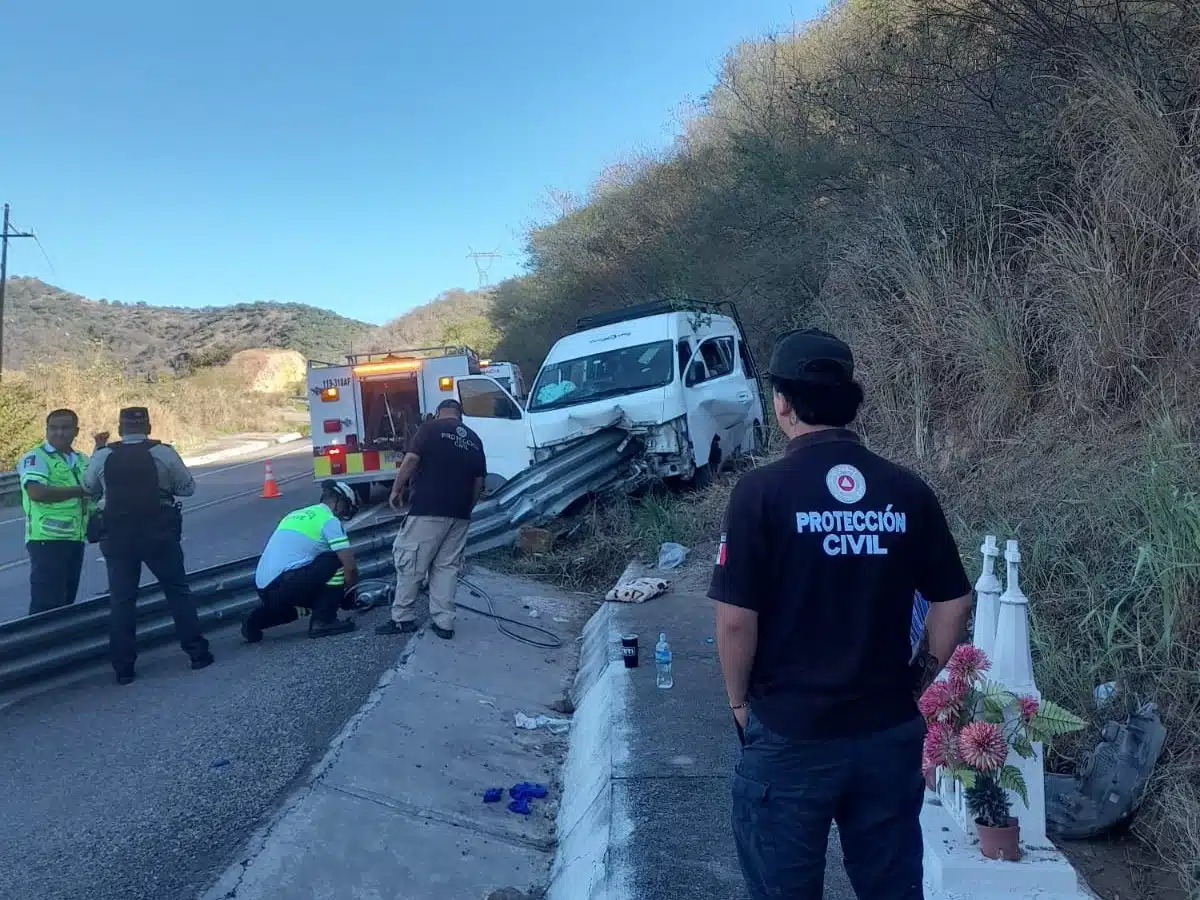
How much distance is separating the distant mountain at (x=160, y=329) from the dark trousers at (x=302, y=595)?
5608 cm

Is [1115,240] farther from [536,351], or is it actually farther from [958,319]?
[536,351]

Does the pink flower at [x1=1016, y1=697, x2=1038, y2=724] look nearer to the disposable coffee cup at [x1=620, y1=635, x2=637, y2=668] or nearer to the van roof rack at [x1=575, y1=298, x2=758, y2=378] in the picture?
the disposable coffee cup at [x1=620, y1=635, x2=637, y2=668]

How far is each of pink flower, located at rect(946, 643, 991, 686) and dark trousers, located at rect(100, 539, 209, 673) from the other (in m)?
5.26

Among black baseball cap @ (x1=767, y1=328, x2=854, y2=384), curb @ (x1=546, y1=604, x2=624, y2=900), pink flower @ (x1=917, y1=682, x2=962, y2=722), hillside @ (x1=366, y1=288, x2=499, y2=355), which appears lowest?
curb @ (x1=546, y1=604, x2=624, y2=900)

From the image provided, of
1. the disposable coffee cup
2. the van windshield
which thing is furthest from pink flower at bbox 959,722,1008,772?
the van windshield

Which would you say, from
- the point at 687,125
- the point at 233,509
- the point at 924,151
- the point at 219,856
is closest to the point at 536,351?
the point at 687,125

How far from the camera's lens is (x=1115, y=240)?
647cm

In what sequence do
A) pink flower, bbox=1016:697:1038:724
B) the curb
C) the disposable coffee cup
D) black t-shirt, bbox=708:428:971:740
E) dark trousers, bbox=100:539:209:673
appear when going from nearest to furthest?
black t-shirt, bbox=708:428:971:740 < pink flower, bbox=1016:697:1038:724 < the curb < the disposable coffee cup < dark trousers, bbox=100:539:209:673

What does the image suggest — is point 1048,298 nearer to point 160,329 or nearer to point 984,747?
point 984,747

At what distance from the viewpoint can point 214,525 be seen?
14.1 m

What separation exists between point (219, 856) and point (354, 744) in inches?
38.4

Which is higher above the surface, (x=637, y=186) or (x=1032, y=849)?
(x=637, y=186)

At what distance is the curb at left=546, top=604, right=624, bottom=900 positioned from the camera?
Result: 12.7ft

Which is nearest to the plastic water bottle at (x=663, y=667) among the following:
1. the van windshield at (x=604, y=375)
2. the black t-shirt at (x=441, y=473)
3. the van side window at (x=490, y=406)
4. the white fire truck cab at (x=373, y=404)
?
the black t-shirt at (x=441, y=473)
